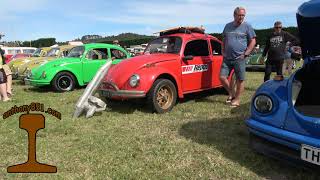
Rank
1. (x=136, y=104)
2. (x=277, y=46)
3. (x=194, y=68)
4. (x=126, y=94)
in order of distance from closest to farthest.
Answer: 1. (x=126, y=94)
2. (x=194, y=68)
3. (x=136, y=104)
4. (x=277, y=46)

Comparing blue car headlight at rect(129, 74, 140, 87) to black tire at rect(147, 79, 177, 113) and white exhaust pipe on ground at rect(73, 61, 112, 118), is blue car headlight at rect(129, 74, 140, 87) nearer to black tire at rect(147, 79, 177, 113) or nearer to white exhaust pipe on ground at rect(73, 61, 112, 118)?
black tire at rect(147, 79, 177, 113)

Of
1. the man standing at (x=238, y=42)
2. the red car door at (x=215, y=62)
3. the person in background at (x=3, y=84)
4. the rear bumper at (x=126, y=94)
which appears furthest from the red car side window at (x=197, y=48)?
the person in background at (x=3, y=84)

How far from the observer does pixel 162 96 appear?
23.6ft

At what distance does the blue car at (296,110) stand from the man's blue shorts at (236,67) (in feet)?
8.54

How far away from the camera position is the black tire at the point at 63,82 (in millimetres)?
10672

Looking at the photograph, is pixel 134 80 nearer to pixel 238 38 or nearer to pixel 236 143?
pixel 238 38

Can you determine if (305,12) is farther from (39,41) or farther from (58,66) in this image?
(39,41)

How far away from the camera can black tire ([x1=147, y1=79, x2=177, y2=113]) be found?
696 cm

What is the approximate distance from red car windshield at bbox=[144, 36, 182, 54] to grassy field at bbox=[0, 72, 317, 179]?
1.27 m

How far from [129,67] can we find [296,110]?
3877mm

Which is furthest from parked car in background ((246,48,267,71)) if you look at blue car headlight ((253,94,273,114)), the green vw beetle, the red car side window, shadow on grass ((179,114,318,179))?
blue car headlight ((253,94,273,114))

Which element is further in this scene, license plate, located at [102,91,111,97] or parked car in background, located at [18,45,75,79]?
parked car in background, located at [18,45,75,79]

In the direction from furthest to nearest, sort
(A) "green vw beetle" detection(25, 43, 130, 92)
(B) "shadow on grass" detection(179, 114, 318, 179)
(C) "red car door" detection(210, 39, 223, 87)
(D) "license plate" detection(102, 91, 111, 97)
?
1. (A) "green vw beetle" detection(25, 43, 130, 92)
2. (C) "red car door" detection(210, 39, 223, 87)
3. (D) "license plate" detection(102, 91, 111, 97)
4. (B) "shadow on grass" detection(179, 114, 318, 179)

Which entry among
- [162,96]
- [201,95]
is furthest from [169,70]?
[201,95]
